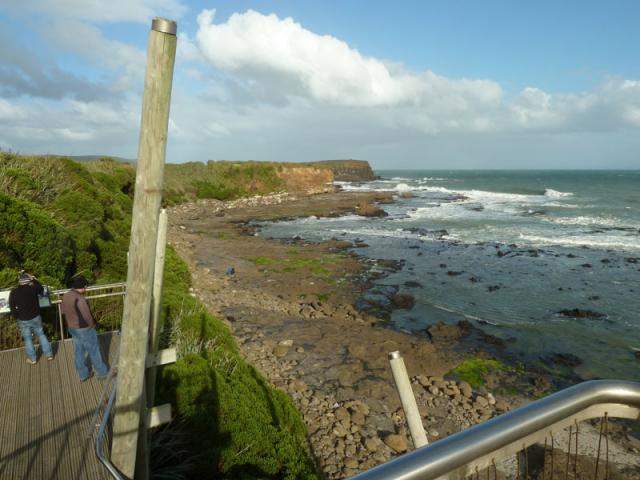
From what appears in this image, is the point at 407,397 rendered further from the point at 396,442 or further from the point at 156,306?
the point at 396,442

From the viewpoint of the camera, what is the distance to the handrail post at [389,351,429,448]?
11.3ft

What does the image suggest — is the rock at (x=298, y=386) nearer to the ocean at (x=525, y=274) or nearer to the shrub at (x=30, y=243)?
the ocean at (x=525, y=274)

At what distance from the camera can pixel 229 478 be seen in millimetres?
5695

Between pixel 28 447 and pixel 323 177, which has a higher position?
pixel 323 177

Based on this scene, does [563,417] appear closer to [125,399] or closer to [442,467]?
[442,467]

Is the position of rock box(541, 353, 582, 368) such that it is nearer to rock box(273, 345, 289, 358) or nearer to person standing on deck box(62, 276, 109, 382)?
rock box(273, 345, 289, 358)

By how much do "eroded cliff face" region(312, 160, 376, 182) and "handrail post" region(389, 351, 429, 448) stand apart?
107m

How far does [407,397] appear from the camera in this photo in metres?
3.57

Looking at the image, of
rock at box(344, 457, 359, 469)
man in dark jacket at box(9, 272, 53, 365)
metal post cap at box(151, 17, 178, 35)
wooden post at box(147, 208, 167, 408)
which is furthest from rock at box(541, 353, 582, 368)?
metal post cap at box(151, 17, 178, 35)

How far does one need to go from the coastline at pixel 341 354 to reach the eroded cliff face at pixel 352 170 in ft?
294

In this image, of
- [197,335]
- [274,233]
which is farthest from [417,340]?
[274,233]

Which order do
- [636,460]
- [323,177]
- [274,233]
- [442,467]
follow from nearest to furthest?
[442,467], [636,460], [274,233], [323,177]

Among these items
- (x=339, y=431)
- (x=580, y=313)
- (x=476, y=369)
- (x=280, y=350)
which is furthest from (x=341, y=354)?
(x=580, y=313)

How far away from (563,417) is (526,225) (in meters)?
39.4
